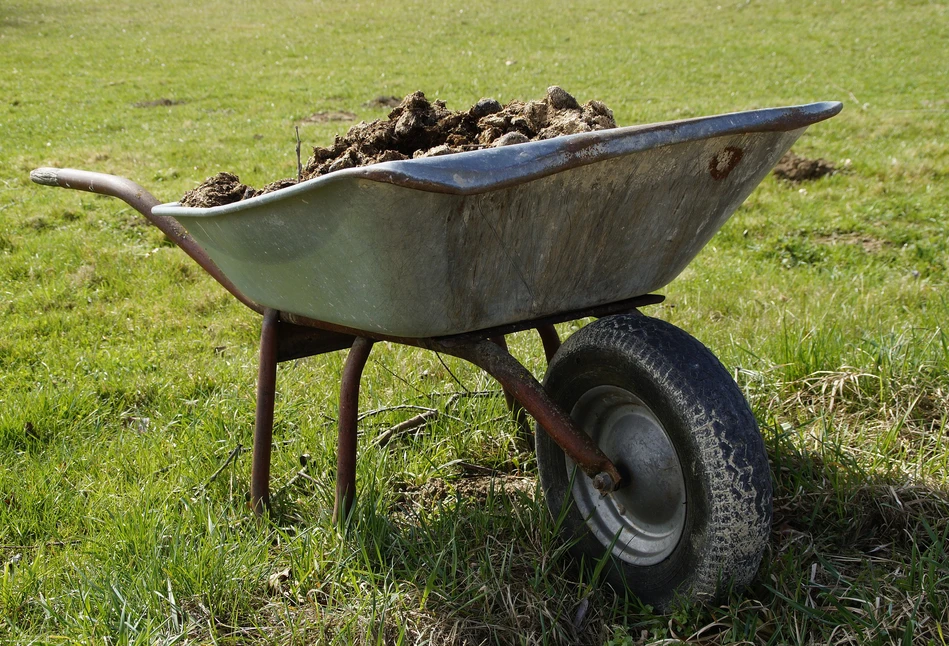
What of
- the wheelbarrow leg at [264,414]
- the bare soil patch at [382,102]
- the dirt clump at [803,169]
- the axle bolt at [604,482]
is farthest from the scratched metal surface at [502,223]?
the bare soil patch at [382,102]

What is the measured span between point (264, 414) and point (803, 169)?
19.5 ft

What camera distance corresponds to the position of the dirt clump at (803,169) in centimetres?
690

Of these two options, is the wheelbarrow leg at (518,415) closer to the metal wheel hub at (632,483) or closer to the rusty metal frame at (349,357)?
the rusty metal frame at (349,357)

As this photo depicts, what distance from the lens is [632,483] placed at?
193 cm

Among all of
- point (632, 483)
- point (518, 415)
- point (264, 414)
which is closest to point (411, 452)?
point (518, 415)

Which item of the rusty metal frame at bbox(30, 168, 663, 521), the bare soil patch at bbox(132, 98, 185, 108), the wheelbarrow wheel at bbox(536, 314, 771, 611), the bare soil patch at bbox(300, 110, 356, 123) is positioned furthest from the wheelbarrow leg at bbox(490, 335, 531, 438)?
the bare soil patch at bbox(132, 98, 185, 108)

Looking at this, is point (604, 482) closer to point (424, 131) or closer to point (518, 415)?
point (518, 415)

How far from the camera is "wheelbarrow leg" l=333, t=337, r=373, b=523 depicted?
80.7 inches

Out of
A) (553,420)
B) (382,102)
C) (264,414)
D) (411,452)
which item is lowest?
(382,102)

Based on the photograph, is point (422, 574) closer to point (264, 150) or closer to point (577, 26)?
point (264, 150)

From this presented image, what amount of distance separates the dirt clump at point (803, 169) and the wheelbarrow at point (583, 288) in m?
5.35

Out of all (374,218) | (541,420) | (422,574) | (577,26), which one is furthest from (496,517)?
(577,26)

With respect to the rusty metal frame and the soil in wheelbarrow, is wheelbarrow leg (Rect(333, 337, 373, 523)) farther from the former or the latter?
the soil in wheelbarrow

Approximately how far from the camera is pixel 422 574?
2.00m
